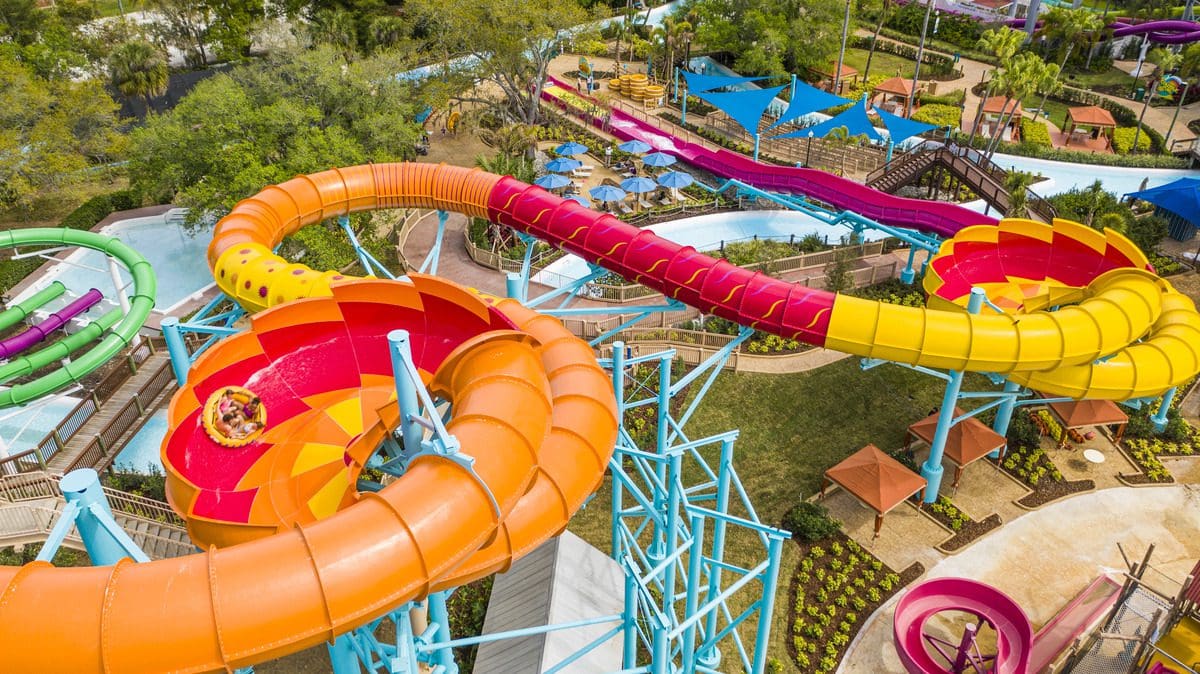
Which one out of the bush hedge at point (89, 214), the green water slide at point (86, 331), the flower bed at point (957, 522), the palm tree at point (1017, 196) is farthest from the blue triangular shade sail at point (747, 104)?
the green water slide at point (86, 331)

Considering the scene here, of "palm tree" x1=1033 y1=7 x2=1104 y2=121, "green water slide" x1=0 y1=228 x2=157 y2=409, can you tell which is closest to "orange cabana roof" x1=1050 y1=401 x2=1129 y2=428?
"green water slide" x1=0 y1=228 x2=157 y2=409

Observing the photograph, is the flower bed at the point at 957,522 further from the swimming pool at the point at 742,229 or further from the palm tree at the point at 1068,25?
the palm tree at the point at 1068,25

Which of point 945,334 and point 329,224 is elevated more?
point 945,334

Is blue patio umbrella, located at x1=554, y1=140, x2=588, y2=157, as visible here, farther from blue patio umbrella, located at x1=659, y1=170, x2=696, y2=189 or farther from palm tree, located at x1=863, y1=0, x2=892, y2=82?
palm tree, located at x1=863, y1=0, x2=892, y2=82

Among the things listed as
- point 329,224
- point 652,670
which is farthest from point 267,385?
point 329,224

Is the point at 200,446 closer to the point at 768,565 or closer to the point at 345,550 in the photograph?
the point at 345,550

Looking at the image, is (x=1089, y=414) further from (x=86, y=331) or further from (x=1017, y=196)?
(x=86, y=331)

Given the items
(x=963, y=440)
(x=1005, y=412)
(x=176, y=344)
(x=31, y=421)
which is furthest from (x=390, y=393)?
(x=1005, y=412)
